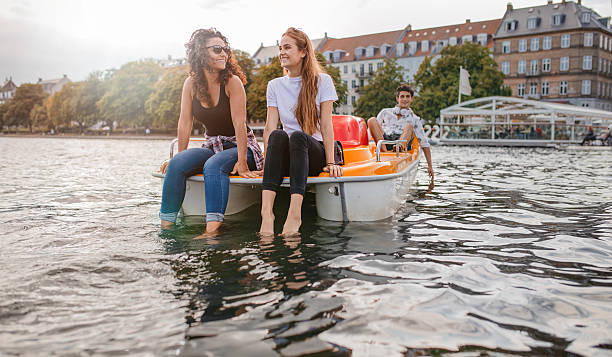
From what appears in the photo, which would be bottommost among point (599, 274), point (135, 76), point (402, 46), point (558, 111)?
point (599, 274)

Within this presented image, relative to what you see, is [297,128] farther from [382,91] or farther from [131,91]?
[131,91]

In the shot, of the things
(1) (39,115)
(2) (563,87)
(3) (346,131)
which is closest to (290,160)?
(3) (346,131)

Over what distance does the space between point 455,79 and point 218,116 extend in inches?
1834

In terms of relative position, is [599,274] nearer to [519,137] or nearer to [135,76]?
[519,137]

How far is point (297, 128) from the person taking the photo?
194 inches

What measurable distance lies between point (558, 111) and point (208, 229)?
32.9 m

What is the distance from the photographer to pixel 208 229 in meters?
4.54

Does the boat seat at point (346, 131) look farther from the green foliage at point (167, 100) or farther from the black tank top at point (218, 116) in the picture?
the green foliage at point (167, 100)

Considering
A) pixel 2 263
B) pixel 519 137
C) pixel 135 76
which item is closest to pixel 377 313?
pixel 2 263

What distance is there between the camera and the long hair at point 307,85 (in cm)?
476

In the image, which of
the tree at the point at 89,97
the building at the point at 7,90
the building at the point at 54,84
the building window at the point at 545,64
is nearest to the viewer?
the building window at the point at 545,64

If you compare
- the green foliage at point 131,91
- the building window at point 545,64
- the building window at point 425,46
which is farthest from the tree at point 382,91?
the green foliage at point 131,91

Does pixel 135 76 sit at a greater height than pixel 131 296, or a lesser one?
greater

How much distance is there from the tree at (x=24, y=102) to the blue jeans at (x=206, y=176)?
10989 centimetres
